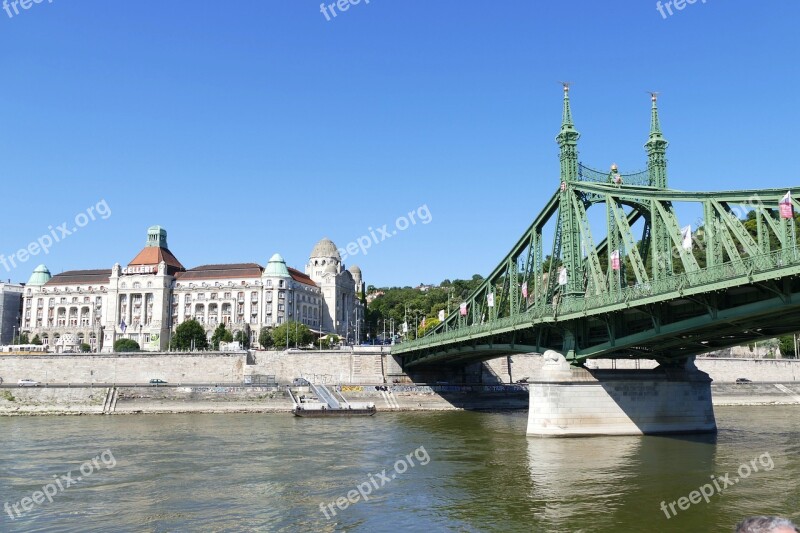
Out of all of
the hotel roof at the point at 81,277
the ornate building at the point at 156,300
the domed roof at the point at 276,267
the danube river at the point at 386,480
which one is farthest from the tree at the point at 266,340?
the danube river at the point at 386,480

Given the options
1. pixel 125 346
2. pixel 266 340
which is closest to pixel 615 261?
pixel 125 346

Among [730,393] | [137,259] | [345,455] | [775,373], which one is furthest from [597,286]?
[137,259]

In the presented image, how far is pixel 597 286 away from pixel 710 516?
2111 cm

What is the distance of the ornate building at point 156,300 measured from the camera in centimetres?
15425

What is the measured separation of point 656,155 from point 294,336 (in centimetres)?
8342

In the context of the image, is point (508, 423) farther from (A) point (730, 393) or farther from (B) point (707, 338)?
(A) point (730, 393)

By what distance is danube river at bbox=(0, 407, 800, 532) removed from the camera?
25.8 m

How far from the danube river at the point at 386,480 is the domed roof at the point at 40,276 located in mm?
122419

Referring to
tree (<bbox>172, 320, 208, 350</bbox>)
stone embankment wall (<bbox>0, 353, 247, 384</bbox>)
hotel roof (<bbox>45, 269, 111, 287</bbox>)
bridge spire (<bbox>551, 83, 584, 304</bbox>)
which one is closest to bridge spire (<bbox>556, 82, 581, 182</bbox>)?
bridge spire (<bbox>551, 83, 584, 304</bbox>)

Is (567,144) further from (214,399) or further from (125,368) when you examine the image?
(125,368)

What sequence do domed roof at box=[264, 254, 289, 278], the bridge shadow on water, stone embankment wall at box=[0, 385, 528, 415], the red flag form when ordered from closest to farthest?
the bridge shadow on water → the red flag → stone embankment wall at box=[0, 385, 528, 415] → domed roof at box=[264, 254, 289, 278]

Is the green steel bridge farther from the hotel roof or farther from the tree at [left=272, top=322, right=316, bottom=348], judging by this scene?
the hotel roof

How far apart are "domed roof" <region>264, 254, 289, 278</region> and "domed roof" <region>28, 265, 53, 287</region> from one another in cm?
5287

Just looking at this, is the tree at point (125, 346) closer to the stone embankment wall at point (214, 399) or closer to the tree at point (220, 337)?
the tree at point (220, 337)
